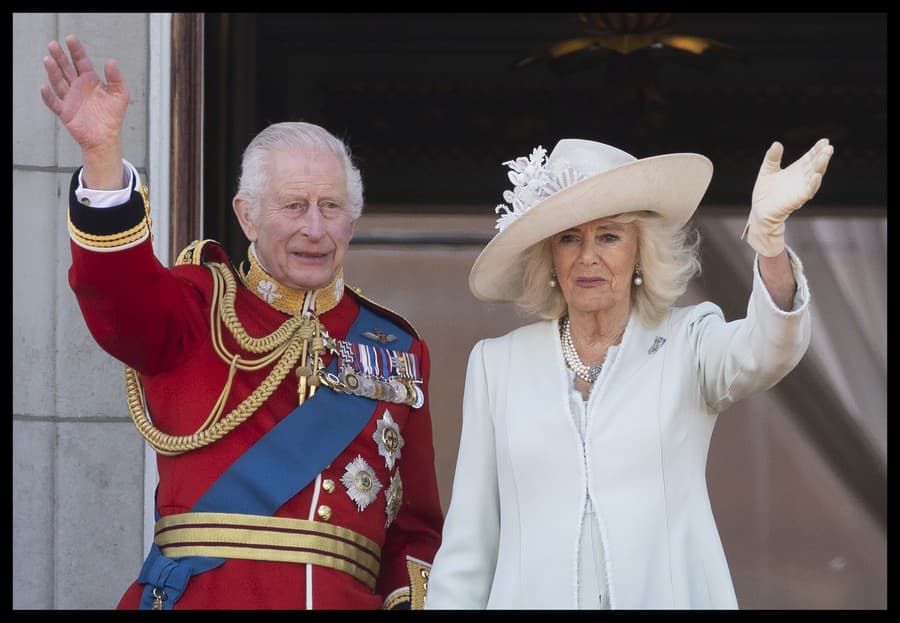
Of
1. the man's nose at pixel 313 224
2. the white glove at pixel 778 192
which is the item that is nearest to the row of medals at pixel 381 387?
the man's nose at pixel 313 224

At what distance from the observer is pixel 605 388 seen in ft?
10.1

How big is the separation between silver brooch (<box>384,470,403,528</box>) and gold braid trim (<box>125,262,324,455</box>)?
0.29 meters

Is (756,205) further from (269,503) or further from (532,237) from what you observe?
(269,503)

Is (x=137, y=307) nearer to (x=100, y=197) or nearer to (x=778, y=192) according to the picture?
(x=100, y=197)

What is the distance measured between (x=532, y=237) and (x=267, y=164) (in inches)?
25.0

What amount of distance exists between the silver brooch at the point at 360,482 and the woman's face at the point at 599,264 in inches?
21.3

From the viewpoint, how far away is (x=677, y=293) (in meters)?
3.16

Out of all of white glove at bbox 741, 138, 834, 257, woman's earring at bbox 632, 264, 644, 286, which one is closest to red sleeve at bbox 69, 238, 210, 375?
woman's earring at bbox 632, 264, 644, 286

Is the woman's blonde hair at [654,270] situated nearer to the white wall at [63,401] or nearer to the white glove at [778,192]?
the white glove at [778,192]

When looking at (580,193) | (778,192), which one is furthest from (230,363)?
(778,192)

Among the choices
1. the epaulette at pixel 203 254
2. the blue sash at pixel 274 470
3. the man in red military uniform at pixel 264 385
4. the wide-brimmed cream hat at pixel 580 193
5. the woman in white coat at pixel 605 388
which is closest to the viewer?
the woman in white coat at pixel 605 388

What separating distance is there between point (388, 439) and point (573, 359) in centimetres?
49

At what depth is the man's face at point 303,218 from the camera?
11.5ft

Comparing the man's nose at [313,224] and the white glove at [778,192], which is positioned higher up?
the man's nose at [313,224]
